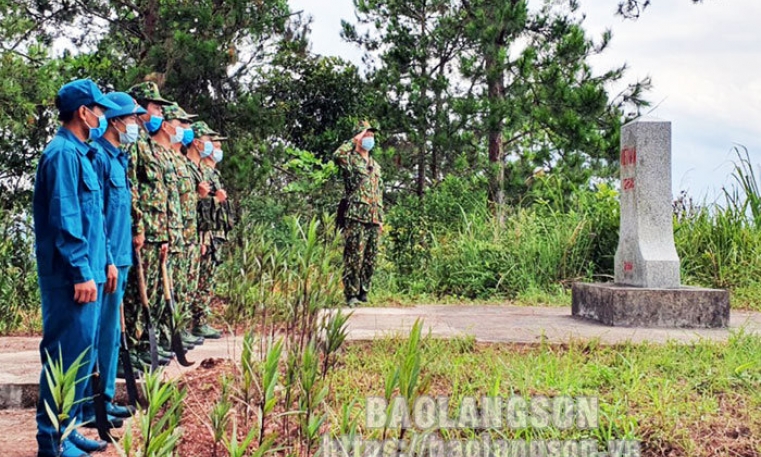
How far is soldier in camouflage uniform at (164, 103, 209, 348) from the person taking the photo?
5.09 m

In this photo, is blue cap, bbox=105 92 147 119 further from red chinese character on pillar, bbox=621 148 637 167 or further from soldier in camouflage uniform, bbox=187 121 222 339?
red chinese character on pillar, bbox=621 148 637 167

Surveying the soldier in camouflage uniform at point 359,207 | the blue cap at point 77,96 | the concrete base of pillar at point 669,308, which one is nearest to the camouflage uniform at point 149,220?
the blue cap at point 77,96

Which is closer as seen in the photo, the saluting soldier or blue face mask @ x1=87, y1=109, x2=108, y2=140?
blue face mask @ x1=87, y1=109, x2=108, y2=140

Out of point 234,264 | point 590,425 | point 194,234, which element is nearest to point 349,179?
point 194,234

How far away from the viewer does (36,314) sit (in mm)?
7305

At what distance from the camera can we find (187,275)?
17.5 feet

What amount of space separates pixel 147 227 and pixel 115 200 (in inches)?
33.3

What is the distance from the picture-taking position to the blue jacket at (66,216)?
3.04m

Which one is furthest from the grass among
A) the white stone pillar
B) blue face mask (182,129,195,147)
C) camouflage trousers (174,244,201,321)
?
blue face mask (182,129,195,147)

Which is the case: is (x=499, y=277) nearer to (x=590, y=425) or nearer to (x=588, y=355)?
(x=588, y=355)

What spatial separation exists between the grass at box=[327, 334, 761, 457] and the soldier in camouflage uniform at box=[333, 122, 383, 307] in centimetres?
273

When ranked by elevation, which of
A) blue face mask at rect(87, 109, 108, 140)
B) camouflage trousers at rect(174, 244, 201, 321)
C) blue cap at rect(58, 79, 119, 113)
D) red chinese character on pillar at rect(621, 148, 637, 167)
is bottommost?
camouflage trousers at rect(174, 244, 201, 321)

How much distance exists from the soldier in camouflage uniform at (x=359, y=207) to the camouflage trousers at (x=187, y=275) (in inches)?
81.2

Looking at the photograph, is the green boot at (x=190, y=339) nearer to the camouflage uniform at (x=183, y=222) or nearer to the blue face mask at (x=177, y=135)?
the camouflage uniform at (x=183, y=222)
